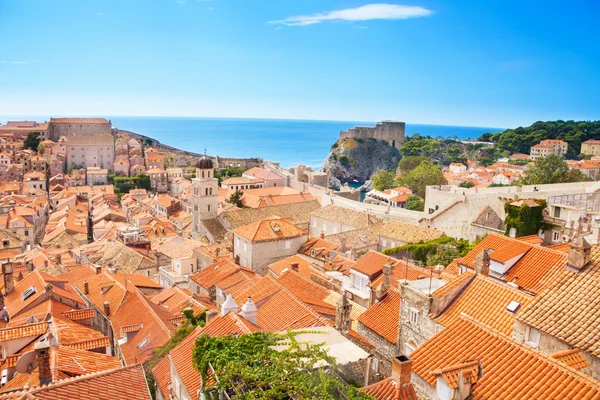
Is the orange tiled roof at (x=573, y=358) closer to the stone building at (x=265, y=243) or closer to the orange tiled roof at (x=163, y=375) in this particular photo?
the orange tiled roof at (x=163, y=375)

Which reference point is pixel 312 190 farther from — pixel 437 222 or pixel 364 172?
pixel 364 172

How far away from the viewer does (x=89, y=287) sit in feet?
68.6

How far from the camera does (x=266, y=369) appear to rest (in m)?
7.28

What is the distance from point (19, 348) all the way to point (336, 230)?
95.5 ft

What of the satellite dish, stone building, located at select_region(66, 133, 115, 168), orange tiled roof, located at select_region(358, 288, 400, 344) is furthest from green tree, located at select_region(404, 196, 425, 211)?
stone building, located at select_region(66, 133, 115, 168)

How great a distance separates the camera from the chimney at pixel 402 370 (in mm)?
7525

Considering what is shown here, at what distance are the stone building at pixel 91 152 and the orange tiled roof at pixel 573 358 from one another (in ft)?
324

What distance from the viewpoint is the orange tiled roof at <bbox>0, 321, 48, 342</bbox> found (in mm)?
12359

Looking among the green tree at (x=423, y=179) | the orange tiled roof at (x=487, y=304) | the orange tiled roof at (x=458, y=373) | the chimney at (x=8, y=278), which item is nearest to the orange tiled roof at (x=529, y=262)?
the orange tiled roof at (x=487, y=304)

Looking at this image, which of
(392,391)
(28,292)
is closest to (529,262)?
(392,391)

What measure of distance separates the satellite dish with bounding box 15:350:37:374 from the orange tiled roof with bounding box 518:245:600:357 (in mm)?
11068

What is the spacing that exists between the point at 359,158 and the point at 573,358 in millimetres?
104144

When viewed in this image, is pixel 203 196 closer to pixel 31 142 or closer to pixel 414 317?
pixel 414 317

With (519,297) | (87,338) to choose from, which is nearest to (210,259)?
(87,338)
